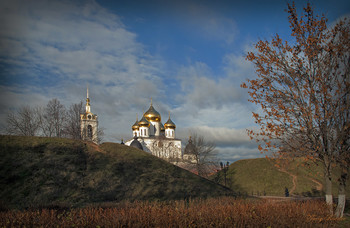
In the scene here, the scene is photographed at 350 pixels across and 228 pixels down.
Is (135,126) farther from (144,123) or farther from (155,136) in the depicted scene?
(155,136)

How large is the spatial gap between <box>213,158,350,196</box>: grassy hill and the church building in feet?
66.9

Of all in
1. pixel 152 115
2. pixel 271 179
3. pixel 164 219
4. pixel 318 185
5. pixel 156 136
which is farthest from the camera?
pixel 152 115

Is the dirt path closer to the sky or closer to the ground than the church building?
closer to the ground

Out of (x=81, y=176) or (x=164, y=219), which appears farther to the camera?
(x=81, y=176)

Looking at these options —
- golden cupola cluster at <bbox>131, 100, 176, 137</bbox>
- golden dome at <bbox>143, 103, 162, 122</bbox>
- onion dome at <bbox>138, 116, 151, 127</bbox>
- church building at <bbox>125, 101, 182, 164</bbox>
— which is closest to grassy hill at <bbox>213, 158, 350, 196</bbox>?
church building at <bbox>125, 101, 182, 164</bbox>

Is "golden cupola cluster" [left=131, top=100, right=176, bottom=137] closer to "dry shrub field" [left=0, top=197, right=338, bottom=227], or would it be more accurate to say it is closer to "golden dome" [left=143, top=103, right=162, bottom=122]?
"golden dome" [left=143, top=103, right=162, bottom=122]

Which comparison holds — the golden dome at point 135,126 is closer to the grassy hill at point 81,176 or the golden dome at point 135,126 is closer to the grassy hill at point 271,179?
the grassy hill at point 271,179

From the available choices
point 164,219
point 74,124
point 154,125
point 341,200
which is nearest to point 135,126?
point 154,125

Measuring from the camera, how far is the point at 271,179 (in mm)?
30859

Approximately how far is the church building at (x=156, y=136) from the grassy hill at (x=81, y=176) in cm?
3395

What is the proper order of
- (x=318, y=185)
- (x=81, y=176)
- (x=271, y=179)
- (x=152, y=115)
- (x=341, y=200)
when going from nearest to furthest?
(x=341, y=200), (x=81, y=176), (x=318, y=185), (x=271, y=179), (x=152, y=115)

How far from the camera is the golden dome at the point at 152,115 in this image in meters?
61.9

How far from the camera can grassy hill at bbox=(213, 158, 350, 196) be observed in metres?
27.6

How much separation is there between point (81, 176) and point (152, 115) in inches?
1809
